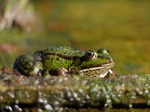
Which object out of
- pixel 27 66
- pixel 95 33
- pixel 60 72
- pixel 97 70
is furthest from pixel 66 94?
pixel 95 33

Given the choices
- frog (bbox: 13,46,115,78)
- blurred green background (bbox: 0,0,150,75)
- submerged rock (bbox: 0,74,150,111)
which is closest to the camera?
submerged rock (bbox: 0,74,150,111)

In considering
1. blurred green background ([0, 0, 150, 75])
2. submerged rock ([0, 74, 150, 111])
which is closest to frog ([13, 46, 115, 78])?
submerged rock ([0, 74, 150, 111])

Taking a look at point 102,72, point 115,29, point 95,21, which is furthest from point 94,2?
point 102,72

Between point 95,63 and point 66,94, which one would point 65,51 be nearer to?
point 95,63

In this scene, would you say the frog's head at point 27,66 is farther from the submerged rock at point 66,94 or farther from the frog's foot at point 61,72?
the submerged rock at point 66,94

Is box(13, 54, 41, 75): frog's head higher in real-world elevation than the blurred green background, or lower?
higher

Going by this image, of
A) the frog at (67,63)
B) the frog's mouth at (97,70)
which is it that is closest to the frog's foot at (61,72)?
the frog at (67,63)

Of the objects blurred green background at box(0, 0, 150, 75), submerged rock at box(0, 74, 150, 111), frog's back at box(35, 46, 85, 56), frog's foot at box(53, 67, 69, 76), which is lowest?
blurred green background at box(0, 0, 150, 75)

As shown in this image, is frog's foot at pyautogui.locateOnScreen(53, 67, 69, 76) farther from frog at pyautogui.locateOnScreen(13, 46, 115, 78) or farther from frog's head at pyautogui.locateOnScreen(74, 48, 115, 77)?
frog's head at pyautogui.locateOnScreen(74, 48, 115, 77)
